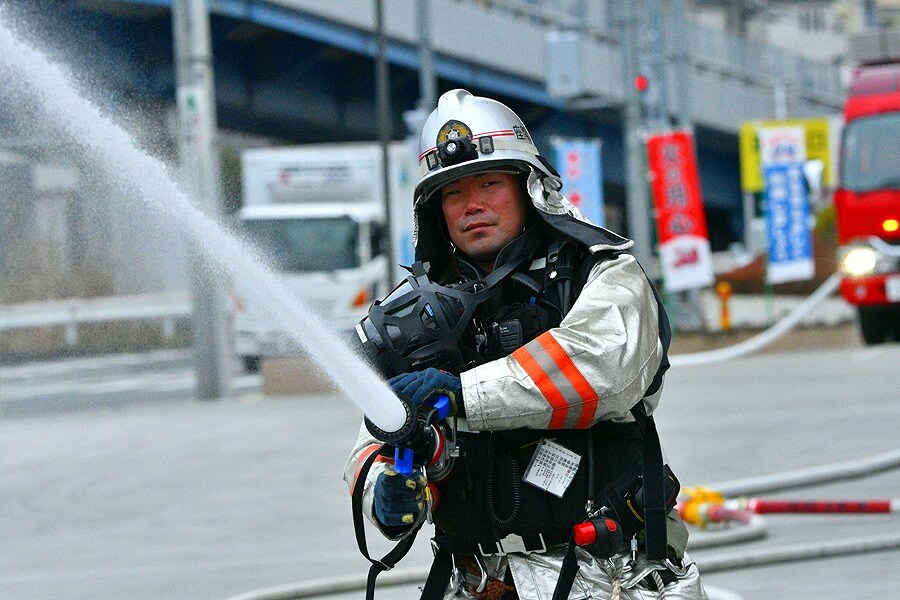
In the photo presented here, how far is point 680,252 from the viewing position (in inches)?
939

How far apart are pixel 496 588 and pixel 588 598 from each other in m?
0.22

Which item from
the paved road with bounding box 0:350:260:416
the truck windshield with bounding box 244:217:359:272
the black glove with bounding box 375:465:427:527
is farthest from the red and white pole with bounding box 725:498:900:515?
the truck windshield with bounding box 244:217:359:272

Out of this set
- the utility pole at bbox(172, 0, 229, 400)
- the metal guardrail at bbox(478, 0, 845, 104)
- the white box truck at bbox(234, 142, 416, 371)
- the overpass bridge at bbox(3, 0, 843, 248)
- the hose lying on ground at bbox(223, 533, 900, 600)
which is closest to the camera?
the hose lying on ground at bbox(223, 533, 900, 600)

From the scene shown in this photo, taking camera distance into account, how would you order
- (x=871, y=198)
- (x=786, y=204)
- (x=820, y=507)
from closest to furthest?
(x=820, y=507), (x=871, y=198), (x=786, y=204)

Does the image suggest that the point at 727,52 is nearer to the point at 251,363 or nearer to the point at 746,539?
the point at 251,363

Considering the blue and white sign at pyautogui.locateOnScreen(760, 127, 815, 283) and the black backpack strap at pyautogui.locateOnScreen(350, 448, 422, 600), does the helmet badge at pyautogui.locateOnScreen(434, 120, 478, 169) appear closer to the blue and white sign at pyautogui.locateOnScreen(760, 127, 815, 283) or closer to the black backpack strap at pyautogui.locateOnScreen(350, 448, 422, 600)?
Result: the black backpack strap at pyautogui.locateOnScreen(350, 448, 422, 600)

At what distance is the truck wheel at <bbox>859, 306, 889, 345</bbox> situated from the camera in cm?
1977

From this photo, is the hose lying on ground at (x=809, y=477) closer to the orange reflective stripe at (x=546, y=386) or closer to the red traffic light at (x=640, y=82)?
the orange reflective stripe at (x=546, y=386)

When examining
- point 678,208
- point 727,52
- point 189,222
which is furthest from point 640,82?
point 727,52

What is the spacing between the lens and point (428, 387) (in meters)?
3.16

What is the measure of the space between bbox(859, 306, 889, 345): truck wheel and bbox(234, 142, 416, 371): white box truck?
6167 millimetres

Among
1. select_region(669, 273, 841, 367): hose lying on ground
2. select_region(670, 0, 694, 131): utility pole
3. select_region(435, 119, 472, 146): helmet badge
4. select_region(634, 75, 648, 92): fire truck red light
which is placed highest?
select_region(670, 0, 694, 131): utility pole

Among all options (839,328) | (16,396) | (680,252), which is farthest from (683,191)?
(16,396)

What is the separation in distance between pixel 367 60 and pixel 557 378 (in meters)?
28.9
